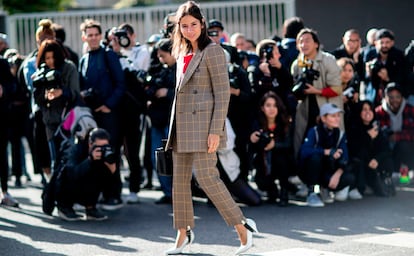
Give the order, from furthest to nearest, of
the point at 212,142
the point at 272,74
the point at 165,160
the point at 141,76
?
the point at 272,74 → the point at 141,76 → the point at 165,160 → the point at 212,142

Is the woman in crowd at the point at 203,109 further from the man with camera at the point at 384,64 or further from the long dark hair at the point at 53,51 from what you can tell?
the man with camera at the point at 384,64

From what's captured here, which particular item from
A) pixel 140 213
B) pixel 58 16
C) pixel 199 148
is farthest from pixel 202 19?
pixel 58 16

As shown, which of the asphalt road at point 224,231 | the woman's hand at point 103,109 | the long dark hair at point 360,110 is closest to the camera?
the asphalt road at point 224,231

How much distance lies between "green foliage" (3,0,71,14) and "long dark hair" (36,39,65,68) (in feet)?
54.8

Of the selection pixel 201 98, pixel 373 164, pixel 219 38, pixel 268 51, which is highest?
pixel 219 38

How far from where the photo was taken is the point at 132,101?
1082 cm

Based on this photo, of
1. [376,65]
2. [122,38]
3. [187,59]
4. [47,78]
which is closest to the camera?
[187,59]

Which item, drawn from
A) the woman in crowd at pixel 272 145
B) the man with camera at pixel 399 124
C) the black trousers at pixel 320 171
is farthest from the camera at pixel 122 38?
the man with camera at pixel 399 124

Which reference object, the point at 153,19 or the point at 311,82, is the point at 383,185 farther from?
the point at 153,19

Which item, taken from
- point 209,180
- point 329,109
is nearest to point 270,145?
point 329,109

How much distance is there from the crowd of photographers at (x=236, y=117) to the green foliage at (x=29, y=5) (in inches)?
631

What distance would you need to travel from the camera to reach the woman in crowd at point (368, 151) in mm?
10695

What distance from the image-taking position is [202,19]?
727cm

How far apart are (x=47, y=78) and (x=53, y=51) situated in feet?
1.13
